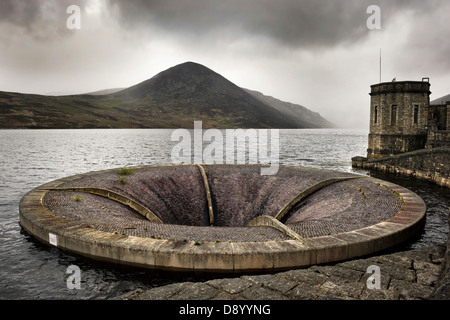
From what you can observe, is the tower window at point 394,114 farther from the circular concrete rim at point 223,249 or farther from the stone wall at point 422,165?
the circular concrete rim at point 223,249

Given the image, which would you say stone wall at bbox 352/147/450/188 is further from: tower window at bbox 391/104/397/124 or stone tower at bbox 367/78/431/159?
tower window at bbox 391/104/397/124

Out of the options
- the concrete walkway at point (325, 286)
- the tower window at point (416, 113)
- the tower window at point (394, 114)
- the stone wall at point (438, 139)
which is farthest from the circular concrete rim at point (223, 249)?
the tower window at point (416, 113)

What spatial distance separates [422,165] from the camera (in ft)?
108

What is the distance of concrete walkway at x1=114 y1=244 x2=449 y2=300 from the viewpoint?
19.6 ft

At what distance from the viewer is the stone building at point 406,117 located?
40219 mm

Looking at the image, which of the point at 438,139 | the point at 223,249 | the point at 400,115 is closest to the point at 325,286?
the point at 223,249

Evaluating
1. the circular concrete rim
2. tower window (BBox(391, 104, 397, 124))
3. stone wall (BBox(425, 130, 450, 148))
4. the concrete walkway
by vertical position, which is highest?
tower window (BBox(391, 104, 397, 124))

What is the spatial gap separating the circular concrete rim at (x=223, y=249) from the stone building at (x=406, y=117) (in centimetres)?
3609

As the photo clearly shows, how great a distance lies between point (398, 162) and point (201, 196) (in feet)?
96.0

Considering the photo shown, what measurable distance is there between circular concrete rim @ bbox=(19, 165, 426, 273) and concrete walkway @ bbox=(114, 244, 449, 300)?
2.41m

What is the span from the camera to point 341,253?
10.0 metres

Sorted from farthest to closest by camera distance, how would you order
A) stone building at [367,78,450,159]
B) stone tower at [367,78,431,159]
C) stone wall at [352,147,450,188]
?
1. stone tower at [367,78,431,159]
2. stone building at [367,78,450,159]
3. stone wall at [352,147,450,188]

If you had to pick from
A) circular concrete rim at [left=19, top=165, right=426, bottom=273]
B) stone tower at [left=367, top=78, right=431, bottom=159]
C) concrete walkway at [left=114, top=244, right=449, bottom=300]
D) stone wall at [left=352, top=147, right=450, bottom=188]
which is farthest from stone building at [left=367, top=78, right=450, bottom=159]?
Answer: concrete walkway at [left=114, top=244, right=449, bottom=300]
